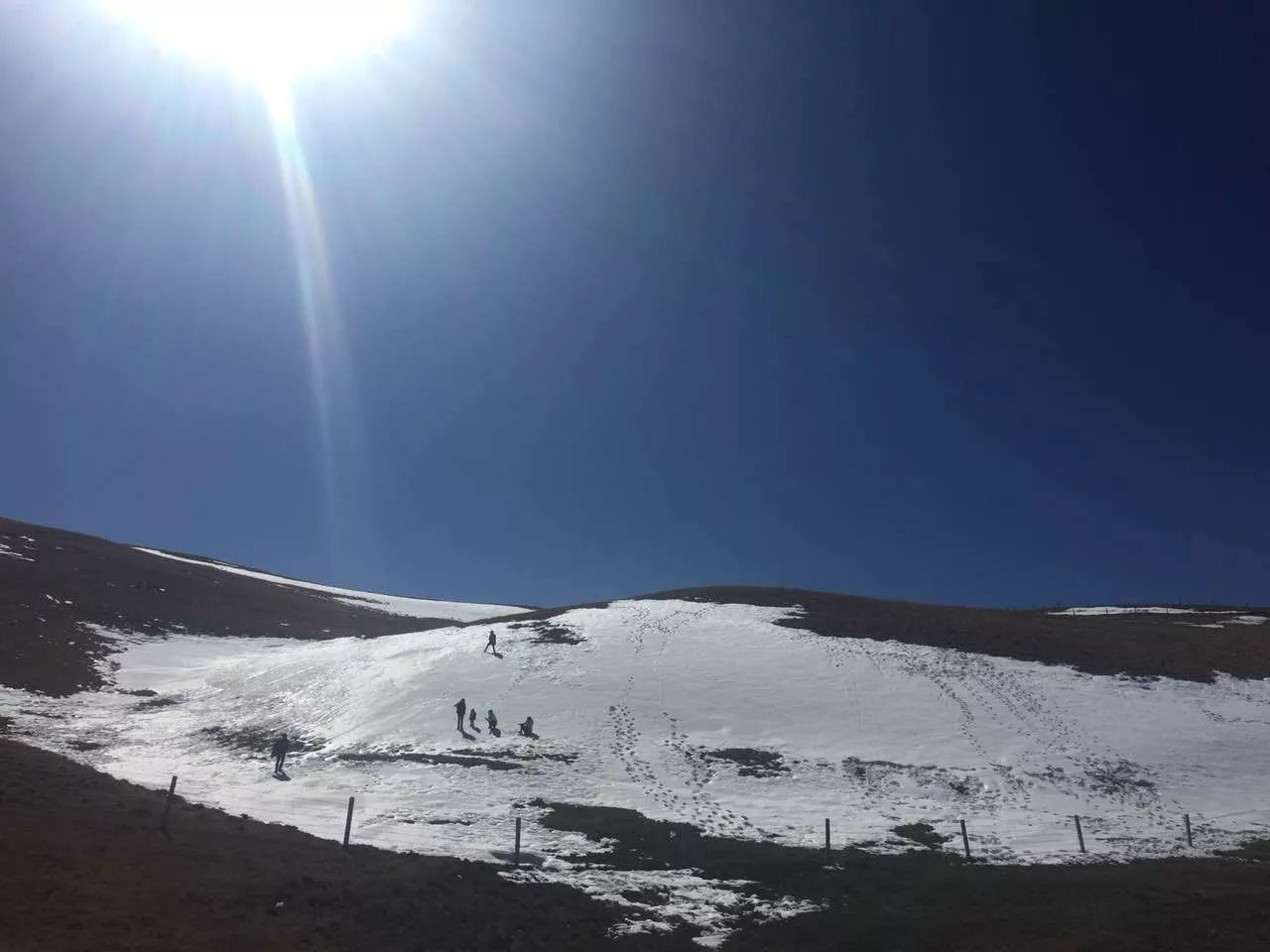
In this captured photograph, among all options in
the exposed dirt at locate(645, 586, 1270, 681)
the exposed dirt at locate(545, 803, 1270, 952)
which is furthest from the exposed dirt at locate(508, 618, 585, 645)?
the exposed dirt at locate(545, 803, 1270, 952)

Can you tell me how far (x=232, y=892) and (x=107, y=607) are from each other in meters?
47.6

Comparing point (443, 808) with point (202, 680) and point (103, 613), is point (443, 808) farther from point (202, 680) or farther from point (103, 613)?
point (103, 613)

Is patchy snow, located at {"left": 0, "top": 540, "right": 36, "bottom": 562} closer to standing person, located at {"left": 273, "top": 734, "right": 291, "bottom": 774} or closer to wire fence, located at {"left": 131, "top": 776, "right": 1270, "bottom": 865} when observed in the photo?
standing person, located at {"left": 273, "top": 734, "right": 291, "bottom": 774}

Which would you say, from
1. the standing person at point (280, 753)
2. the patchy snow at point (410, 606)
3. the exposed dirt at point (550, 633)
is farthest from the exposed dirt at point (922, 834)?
the patchy snow at point (410, 606)

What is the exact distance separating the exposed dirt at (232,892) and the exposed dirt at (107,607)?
22095 mm

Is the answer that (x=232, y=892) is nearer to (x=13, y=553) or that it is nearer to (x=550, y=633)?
(x=550, y=633)

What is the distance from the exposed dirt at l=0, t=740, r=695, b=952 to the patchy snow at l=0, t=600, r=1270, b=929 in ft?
5.71

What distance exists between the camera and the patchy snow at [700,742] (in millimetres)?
22875

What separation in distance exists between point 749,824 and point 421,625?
5222 cm

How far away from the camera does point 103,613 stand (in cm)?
5066

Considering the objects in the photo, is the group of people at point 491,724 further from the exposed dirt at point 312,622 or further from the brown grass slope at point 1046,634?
the brown grass slope at point 1046,634

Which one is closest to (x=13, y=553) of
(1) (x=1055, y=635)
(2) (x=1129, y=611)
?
(1) (x=1055, y=635)

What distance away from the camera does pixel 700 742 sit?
3073 centimetres

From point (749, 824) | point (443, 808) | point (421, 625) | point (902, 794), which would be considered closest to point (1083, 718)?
point (902, 794)
